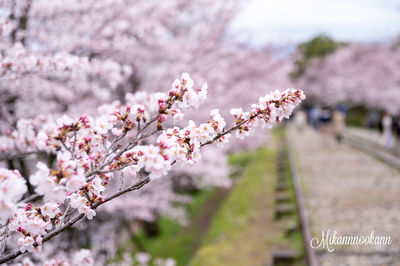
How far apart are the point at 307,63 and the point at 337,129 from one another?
32826 millimetres

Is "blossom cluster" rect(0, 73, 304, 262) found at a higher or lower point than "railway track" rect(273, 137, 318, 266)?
higher

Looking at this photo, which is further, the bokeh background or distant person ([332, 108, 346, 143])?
distant person ([332, 108, 346, 143])

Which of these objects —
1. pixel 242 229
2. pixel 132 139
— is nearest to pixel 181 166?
pixel 132 139

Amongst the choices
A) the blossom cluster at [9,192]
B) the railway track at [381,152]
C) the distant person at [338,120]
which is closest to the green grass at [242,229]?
the distant person at [338,120]

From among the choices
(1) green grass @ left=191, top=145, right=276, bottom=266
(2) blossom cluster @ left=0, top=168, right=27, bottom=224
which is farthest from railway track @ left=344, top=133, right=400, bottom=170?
(2) blossom cluster @ left=0, top=168, right=27, bottom=224

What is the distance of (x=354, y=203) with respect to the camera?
864cm

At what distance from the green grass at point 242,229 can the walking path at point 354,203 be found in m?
1.23

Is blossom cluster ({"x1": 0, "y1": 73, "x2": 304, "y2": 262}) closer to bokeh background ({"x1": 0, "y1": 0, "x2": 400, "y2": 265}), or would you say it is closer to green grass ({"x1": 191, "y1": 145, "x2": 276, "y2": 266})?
bokeh background ({"x1": 0, "y1": 0, "x2": 400, "y2": 265})

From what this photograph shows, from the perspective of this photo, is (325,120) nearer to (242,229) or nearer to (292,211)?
(292,211)

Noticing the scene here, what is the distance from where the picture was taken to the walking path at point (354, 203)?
6020 mm

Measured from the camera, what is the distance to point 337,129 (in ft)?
54.2

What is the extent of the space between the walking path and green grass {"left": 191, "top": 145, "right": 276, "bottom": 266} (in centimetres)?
123

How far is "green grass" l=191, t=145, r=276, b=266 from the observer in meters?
7.33

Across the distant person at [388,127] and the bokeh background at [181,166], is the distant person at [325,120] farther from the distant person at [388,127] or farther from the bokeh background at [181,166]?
the distant person at [388,127]
